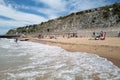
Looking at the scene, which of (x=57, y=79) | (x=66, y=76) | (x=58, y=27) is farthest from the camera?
(x=58, y=27)

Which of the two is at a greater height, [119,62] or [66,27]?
[66,27]

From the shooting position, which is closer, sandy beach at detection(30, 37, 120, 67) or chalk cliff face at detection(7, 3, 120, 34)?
sandy beach at detection(30, 37, 120, 67)

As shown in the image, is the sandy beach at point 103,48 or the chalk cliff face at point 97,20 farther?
the chalk cliff face at point 97,20

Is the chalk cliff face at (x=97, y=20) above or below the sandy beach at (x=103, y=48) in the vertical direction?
above

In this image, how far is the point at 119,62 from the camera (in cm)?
1114

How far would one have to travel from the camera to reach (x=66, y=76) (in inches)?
334

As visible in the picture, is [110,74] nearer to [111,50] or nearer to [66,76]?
[66,76]

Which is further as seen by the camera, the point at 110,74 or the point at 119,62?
the point at 119,62

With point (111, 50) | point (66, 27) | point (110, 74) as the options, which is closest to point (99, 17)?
point (66, 27)

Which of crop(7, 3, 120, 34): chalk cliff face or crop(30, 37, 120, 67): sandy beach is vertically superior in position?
crop(7, 3, 120, 34): chalk cliff face

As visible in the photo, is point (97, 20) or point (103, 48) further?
point (97, 20)

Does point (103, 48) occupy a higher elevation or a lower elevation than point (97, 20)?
lower

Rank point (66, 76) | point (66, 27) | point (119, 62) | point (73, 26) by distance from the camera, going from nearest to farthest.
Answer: point (66, 76), point (119, 62), point (73, 26), point (66, 27)

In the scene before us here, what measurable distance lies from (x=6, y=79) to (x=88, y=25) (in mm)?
59940
